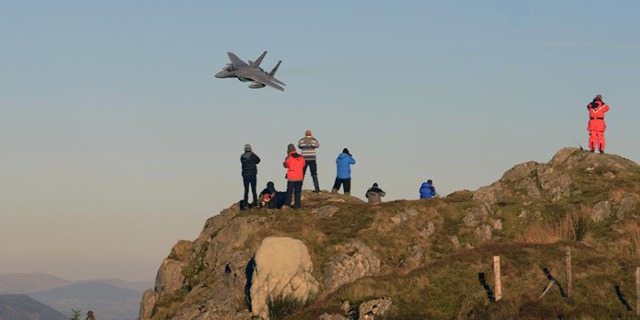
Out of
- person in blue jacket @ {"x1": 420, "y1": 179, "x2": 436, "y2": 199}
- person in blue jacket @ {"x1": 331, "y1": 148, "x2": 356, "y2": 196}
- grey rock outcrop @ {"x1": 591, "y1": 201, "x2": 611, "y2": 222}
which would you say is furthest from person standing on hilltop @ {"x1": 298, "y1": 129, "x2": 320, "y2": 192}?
grey rock outcrop @ {"x1": 591, "y1": 201, "x2": 611, "y2": 222}

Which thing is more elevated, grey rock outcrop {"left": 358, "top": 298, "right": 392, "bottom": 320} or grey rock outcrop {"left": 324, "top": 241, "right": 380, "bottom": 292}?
grey rock outcrop {"left": 324, "top": 241, "right": 380, "bottom": 292}

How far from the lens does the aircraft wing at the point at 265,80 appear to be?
57.6m

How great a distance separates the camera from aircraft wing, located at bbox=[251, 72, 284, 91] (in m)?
57.6

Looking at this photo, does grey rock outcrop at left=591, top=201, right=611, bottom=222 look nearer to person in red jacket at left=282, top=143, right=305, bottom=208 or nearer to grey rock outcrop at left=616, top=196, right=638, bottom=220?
grey rock outcrop at left=616, top=196, right=638, bottom=220

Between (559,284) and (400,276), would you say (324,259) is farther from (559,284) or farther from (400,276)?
(559,284)

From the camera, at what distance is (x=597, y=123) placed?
46.6 m

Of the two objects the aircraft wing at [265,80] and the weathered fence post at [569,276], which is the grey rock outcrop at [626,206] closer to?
the weathered fence post at [569,276]

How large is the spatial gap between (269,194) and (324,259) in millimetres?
6118

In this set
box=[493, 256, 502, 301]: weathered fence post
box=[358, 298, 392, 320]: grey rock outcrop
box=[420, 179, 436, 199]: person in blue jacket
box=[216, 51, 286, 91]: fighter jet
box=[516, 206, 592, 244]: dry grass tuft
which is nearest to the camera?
box=[358, 298, 392, 320]: grey rock outcrop

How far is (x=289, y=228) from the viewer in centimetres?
4172

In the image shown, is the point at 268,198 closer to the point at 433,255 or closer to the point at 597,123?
the point at 433,255

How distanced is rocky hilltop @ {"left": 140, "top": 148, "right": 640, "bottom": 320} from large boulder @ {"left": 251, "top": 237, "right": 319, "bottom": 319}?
0.15 ft

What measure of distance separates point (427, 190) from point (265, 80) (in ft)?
47.6

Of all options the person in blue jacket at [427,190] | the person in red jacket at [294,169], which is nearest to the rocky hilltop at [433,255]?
the person in red jacket at [294,169]
